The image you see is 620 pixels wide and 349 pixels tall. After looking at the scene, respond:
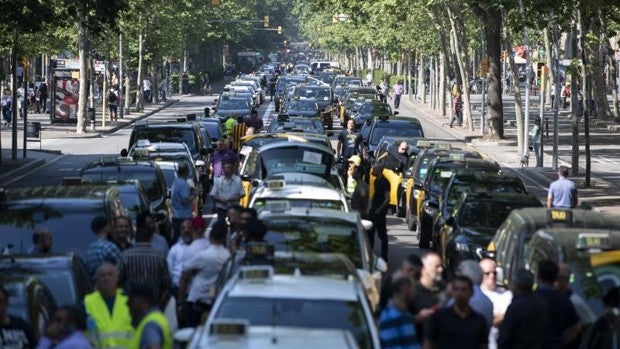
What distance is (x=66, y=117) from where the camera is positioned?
69.7 meters

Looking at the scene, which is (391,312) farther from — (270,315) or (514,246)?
(514,246)

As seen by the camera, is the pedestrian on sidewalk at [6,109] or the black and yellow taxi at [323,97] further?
the pedestrian on sidewalk at [6,109]

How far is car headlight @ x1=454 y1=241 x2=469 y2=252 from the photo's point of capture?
20.9 metres

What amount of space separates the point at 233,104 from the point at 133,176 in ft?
107

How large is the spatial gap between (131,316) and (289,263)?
4.62ft

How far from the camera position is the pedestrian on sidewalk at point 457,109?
7022 centimetres

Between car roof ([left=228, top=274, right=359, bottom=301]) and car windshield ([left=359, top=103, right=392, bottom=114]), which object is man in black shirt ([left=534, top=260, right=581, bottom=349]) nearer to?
car roof ([left=228, top=274, right=359, bottom=301])

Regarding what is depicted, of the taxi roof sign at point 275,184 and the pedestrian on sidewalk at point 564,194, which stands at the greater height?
the taxi roof sign at point 275,184

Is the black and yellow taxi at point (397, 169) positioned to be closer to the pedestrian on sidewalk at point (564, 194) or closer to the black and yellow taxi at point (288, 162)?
the black and yellow taxi at point (288, 162)

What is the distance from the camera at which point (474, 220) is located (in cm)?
2225

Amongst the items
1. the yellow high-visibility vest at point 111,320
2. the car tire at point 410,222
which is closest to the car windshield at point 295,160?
the car tire at point 410,222

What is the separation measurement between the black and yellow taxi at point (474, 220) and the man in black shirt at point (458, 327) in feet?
30.2

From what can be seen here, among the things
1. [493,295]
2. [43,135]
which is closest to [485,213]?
[493,295]

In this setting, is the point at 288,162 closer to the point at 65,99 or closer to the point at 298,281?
the point at 298,281
